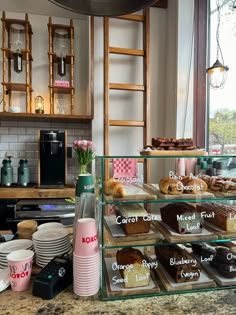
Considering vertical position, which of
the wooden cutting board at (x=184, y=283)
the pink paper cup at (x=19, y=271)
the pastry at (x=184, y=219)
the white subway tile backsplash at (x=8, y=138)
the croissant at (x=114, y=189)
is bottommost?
the wooden cutting board at (x=184, y=283)

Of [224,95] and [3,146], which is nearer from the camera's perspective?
[224,95]

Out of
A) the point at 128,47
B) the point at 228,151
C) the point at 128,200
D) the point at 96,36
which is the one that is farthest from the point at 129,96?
the point at 128,200

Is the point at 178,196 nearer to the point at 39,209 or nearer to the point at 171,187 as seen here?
the point at 171,187

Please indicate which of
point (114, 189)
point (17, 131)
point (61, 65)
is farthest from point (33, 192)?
point (114, 189)

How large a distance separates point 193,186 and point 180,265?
0.79 feet

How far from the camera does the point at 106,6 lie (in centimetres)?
102

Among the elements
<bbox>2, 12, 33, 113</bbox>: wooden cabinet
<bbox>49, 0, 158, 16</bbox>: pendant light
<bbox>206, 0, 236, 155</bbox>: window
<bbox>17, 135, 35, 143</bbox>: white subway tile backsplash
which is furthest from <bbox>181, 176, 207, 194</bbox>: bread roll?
<bbox>17, 135, 35, 143</bbox>: white subway tile backsplash

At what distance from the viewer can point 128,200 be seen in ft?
2.44

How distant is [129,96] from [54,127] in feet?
2.97

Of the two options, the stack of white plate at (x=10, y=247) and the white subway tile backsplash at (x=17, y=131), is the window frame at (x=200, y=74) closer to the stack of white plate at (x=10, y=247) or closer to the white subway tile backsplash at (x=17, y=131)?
the white subway tile backsplash at (x=17, y=131)

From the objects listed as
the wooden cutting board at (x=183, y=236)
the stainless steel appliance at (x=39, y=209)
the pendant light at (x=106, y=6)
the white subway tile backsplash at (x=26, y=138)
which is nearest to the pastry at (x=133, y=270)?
the wooden cutting board at (x=183, y=236)

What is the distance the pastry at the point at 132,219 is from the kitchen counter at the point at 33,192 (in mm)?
1758

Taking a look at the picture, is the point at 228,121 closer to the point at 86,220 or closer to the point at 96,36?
the point at 96,36

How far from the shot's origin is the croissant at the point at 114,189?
744 millimetres
